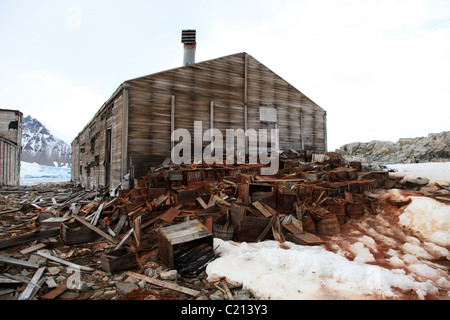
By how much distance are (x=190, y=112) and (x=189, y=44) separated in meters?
6.48

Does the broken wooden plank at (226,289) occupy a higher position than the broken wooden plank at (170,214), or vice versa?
the broken wooden plank at (170,214)

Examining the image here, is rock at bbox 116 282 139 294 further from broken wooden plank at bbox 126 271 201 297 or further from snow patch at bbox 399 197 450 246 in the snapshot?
snow patch at bbox 399 197 450 246

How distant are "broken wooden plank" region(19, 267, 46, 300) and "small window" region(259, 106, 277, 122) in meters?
13.0

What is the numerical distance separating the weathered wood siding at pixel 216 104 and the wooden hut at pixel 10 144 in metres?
17.8

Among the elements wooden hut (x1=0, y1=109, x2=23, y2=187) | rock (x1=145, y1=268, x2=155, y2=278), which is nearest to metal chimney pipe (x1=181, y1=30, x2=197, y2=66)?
rock (x1=145, y1=268, x2=155, y2=278)

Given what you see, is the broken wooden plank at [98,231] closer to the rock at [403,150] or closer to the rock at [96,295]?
the rock at [96,295]

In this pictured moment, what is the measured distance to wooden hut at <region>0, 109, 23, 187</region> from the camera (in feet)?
66.9

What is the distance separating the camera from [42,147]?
84938 millimetres

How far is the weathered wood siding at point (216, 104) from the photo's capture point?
1141cm

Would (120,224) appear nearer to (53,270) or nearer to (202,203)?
(53,270)

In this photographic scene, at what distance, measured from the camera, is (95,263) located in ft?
16.8

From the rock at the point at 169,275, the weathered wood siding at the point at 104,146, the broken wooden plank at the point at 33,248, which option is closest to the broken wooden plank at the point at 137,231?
the rock at the point at 169,275

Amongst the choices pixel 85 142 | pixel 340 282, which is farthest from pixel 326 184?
pixel 85 142
